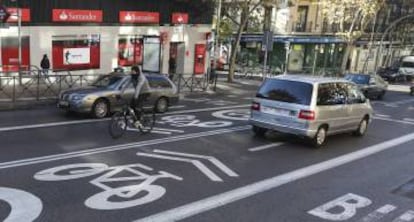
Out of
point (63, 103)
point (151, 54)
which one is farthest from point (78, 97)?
point (151, 54)

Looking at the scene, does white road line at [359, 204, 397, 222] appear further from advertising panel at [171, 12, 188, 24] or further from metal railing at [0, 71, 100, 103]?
advertising panel at [171, 12, 188, 24]

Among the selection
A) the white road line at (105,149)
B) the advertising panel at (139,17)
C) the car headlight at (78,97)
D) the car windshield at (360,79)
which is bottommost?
the white road line at (105,149)

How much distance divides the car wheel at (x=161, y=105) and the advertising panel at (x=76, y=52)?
29.5ft

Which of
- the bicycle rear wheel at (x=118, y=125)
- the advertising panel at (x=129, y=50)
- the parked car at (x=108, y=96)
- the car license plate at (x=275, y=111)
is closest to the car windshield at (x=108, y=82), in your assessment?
the parked car at (x=108, y=96)

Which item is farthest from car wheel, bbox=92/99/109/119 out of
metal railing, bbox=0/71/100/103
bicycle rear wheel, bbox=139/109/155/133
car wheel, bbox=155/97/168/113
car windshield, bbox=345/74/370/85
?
car windshield, bbox=345/74/370/85

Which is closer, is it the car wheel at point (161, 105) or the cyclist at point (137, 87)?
the cyclist at point (137, 87)

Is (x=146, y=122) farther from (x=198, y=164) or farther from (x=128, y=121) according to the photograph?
(x=198, y=164)

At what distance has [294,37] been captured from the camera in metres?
52.4

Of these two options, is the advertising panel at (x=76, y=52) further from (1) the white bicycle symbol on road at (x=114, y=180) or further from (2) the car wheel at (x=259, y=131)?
(1) the white bicycle symbol on road at (x=114, y=180)

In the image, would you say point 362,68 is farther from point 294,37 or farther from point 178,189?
point 178,189

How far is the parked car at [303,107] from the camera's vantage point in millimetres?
12469

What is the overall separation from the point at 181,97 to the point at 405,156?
1185cm

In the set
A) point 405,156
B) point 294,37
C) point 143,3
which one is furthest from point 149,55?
point 294,37

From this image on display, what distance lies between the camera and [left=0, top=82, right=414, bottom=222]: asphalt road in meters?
7.34
